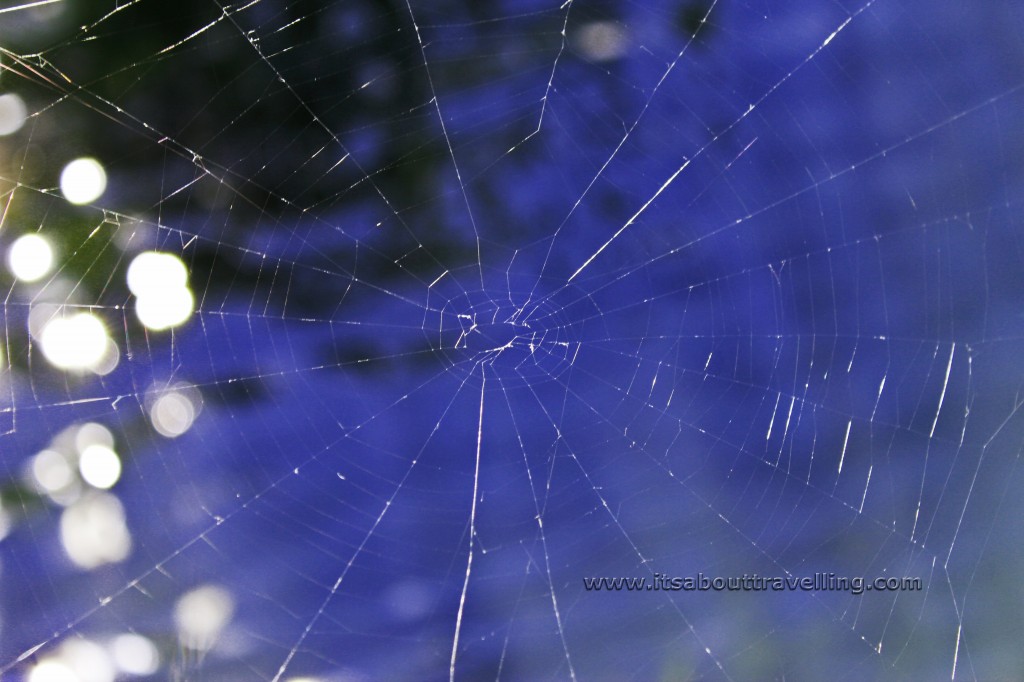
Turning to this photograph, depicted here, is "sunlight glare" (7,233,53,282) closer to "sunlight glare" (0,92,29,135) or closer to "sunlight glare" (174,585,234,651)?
"sunlight glare" (0,92,29,135)

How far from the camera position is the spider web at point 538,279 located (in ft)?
5.58

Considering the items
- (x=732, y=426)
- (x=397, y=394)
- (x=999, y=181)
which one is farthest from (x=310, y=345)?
(x=999, y=181)

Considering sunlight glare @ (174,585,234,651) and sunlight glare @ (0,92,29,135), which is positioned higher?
sunlight glare @ (0,92,29,135)

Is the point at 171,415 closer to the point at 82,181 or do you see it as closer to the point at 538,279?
the point at 82,181

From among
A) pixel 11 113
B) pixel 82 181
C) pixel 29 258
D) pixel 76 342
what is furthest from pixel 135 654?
pixel 11 113

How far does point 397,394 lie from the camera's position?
1.96 m

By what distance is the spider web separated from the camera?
5.58 ft

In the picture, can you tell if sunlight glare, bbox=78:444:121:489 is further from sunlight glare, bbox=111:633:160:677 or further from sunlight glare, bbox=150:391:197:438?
sunlight glare, bbox=111:633:160:677

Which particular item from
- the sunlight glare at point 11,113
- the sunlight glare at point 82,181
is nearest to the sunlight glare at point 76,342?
the sunlight glare at point 82,181

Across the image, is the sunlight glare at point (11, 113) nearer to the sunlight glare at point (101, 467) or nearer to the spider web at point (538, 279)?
the spider web at point (538, 279)

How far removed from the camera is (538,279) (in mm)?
2086

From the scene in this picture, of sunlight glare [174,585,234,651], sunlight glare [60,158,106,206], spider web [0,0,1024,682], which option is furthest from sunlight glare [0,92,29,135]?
sunlight glare [174,585,234,651]

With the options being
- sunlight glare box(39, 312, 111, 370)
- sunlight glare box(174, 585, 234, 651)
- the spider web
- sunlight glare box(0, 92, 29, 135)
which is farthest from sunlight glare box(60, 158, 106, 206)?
sunlight glare box(174, 585, 234, 651)

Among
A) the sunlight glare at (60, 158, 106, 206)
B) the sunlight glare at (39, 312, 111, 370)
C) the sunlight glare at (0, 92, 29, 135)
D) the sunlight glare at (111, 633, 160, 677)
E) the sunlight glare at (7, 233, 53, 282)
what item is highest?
the sunlight glare at (0, 92, 29, 135)
